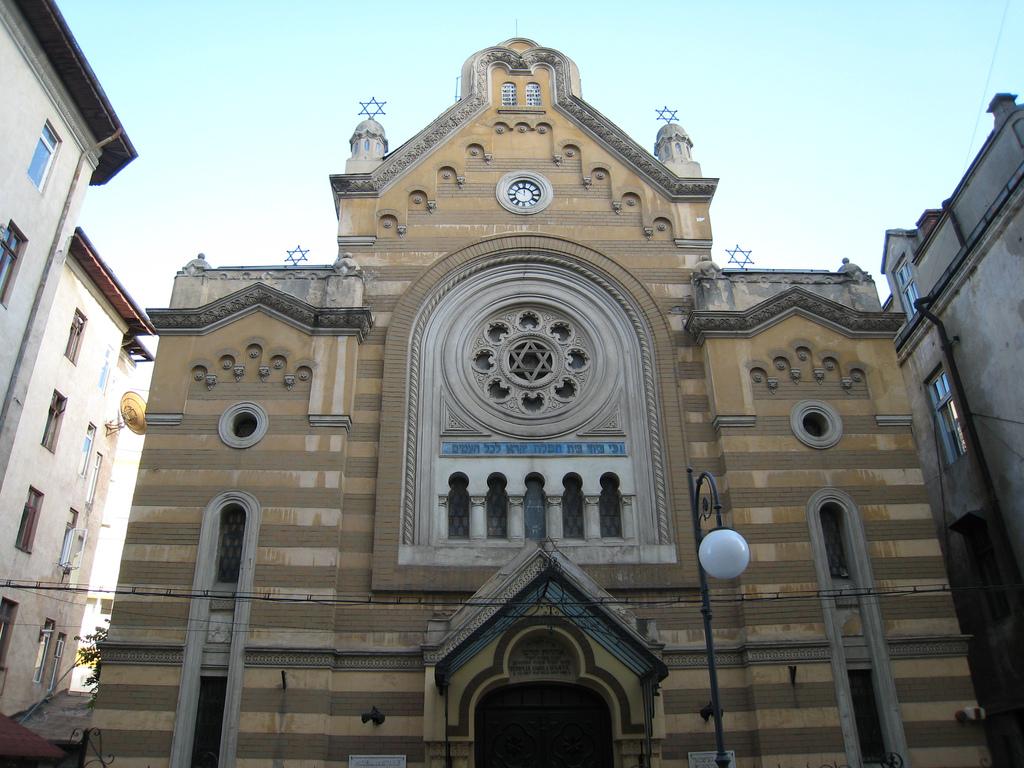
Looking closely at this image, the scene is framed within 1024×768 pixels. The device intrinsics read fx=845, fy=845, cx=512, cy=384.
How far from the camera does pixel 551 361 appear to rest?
2092cm

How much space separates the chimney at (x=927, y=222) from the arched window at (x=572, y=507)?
540 inches

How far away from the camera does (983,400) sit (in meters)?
21.0

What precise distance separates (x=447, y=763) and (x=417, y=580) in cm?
375

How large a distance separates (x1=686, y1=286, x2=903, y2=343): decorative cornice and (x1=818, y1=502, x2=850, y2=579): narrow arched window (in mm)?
4446

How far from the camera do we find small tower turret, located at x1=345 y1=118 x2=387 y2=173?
23203 mm

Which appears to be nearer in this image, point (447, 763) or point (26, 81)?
point (447, 763)

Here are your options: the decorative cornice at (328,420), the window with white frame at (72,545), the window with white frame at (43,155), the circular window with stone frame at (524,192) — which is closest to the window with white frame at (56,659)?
the window with white frame at (72,545)

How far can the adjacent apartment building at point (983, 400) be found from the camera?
63.2ft

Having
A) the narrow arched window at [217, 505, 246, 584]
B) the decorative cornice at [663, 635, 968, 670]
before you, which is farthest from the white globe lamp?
the narrow arched window at [217, 505, 246, 584]

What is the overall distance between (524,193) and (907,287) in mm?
12568

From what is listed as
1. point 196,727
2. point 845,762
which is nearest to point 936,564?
point 845,762

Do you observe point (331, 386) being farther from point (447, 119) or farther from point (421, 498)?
point (447, 119)

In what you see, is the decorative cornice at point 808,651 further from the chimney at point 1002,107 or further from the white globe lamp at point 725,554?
the chimney at point 1002,107

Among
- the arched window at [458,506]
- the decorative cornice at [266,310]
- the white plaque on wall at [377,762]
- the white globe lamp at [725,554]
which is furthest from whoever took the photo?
the decorative cornice at [266,310]
